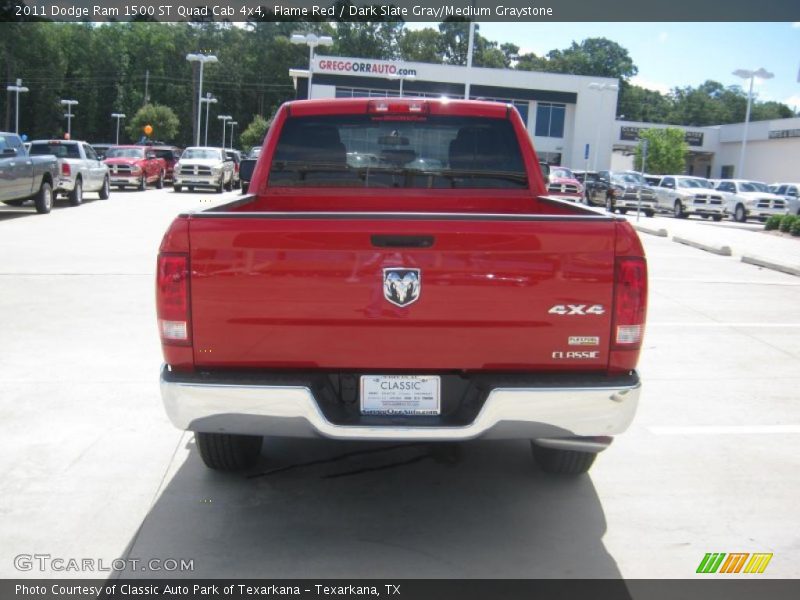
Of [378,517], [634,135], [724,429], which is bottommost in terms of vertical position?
[378,517]

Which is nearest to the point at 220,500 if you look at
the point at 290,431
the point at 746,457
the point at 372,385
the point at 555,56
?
the point at 290,431

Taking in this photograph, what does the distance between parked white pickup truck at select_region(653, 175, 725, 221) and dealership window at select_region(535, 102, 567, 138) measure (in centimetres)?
2839

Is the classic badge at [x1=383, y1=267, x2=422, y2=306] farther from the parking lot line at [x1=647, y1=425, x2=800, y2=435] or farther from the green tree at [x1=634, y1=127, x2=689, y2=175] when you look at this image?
the green tree at [x1=634, y1=127, x2=689, y2=175]

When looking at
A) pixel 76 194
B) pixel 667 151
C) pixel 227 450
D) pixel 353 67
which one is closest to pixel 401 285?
pixel 227 450

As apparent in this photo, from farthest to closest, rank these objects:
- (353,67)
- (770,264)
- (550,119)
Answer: (550,119), (353,67), (770,264)

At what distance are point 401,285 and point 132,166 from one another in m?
31.8

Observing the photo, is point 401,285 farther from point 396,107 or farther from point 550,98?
point 550,98

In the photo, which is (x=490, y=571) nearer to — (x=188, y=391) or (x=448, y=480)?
(x=448, y=480)

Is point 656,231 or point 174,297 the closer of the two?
point 174,297

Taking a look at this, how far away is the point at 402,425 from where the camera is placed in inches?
139

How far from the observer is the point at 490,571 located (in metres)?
3.62

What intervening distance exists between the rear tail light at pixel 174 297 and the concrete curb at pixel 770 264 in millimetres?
13846

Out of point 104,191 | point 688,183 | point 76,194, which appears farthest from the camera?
point 688,183

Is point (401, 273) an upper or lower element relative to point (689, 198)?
lower
